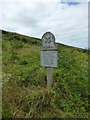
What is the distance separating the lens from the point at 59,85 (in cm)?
287

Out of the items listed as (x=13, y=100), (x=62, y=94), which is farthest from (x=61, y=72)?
(x=13, y=100)

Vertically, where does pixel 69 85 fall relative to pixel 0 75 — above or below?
below

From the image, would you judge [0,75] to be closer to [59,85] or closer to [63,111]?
[59,85]

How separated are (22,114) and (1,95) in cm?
76

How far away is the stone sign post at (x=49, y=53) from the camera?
2732mm


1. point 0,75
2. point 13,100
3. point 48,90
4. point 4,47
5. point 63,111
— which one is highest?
point 4,47

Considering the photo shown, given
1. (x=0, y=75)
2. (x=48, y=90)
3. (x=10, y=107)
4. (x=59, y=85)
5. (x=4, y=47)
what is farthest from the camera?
(x=4, y=47)

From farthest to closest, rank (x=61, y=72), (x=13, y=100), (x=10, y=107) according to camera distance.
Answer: (x=61, y=72) → (x=13, y=100) → (x=10, y=107)

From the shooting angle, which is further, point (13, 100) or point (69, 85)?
point (69, 85)

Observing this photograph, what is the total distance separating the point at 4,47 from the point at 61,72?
6220 millimetres

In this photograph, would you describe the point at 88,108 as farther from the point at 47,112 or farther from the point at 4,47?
the point at 4,47

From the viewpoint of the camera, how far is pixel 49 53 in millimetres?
2781

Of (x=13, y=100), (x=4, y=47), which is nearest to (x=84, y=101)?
(x=13, y=100)

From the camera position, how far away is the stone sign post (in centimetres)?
273
